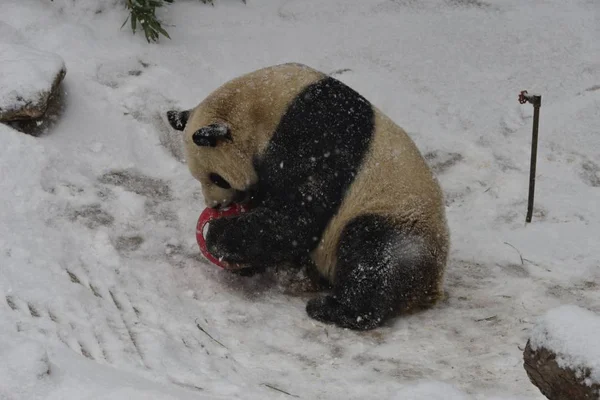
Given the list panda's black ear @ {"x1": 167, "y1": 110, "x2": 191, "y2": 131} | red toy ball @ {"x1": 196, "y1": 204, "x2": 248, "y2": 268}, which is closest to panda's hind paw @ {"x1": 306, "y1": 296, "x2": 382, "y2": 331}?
red toy ball @ {"x1": 196, "y1": 204, "x2": 248, "y2": 268}

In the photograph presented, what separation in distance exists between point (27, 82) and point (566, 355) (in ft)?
17.9

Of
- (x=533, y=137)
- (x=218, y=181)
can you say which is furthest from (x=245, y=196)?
(x=533, y=137)

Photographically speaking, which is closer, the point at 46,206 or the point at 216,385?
the point at 216,385

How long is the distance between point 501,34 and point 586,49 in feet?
3.29

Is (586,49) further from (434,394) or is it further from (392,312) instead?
(434,394)

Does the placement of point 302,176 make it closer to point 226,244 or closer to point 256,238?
point 256,238

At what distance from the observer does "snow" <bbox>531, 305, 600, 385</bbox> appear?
139 inches

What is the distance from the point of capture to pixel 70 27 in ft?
29.3

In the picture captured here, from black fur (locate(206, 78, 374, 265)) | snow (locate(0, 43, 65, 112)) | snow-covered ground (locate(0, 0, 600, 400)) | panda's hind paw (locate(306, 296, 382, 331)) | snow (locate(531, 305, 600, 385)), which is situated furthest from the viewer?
snow (locate(0, 43, 65, 112))

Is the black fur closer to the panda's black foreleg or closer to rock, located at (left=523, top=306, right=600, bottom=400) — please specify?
the panda's black foreleg

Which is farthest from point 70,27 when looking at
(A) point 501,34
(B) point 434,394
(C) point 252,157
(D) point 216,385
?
(B) point 434,394

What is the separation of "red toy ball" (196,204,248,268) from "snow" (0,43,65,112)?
203 centimetres

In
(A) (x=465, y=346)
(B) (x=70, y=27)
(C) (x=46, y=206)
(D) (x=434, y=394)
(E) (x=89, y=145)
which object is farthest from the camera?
(B) (x=70, y=27)

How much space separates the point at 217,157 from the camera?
→ 6.22 meters
